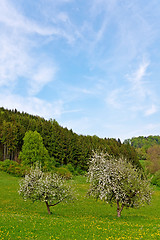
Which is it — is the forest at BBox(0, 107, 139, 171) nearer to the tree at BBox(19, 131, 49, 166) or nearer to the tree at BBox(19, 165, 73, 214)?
the tree at BBox(19, 131, 49, 166)

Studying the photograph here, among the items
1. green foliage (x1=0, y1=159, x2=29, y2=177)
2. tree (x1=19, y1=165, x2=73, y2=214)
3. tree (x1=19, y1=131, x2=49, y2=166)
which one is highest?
tree (x1=19, y1=131, x2=49, y2=166)

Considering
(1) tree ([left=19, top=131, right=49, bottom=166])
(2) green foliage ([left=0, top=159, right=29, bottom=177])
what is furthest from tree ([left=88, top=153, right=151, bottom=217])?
(1) tree ([left=19, top=131, right=49, bottom=166])

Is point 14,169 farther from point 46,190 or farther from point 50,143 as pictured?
point 46,190

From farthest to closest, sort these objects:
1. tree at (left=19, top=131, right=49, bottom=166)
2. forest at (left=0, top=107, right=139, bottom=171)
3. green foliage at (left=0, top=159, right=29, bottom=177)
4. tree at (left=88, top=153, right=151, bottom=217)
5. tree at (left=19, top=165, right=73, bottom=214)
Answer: forest at (left=0, top=107, right=139, bottom=171) → tree at (left=19, top=131, right=49, bottom=166) → green foliage at (left=0, top=159, right=29, bottom=177) → tree at (left=19, top=165, right=73, bottom=214) → tree at (left=88, top=153, right=151, bottom=217)

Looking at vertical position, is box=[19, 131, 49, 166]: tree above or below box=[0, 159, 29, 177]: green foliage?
above

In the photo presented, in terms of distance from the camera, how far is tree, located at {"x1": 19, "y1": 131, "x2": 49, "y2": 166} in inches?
3078

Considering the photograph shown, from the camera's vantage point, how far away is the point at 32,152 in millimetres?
79875

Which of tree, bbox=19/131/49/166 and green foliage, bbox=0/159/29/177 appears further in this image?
tree, bbox=19/131/49/166

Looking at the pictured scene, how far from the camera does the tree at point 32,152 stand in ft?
257

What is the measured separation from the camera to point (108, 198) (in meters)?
26.9

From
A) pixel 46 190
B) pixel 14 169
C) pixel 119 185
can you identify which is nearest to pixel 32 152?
pixel 14 169

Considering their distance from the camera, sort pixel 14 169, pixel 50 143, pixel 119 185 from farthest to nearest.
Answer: pixel 50 143
pixel 14 169
pixel 119 185

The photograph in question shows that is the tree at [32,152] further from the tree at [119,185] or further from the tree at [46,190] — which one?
the tree at [119,185]

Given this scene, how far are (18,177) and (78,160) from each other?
42.4 meters
